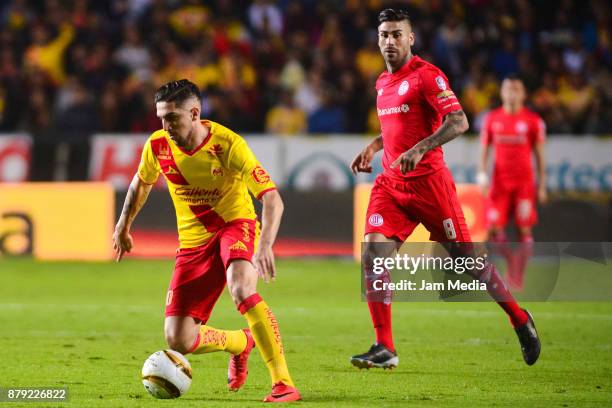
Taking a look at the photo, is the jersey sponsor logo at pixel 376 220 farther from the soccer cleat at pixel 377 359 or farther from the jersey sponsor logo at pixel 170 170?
the jersey sponsor logo at pixel 170 170

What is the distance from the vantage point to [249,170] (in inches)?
272

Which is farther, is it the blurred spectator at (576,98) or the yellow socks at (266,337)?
the blurred spectator at (576,98)

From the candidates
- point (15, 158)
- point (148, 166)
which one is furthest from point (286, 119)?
point (148, 166)

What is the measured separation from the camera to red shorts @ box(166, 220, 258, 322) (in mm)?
7215

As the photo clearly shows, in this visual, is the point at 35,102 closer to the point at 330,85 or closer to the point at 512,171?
the point at 330,85

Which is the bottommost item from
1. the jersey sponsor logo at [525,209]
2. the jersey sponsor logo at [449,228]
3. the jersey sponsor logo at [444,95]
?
the jersey sponsor logo at [525,209]

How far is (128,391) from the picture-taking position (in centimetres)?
716

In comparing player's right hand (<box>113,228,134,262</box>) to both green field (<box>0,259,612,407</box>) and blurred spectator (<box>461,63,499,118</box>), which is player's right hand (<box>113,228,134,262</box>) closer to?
green field (<box>0,259,612,407</box>)

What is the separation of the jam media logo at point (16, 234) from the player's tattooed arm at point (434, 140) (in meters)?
9.33

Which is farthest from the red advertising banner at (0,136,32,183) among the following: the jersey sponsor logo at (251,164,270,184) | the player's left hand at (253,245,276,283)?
the player's left hand at (253,245,276,283)

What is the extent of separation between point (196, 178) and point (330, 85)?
1145 centimetres

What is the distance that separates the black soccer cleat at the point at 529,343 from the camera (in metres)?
8.27

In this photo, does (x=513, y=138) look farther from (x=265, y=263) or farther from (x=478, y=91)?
(x=265, y=263)

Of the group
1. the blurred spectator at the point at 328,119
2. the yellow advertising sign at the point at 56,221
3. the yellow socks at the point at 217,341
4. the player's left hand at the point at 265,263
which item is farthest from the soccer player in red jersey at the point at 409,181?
the blurred spectator at the point at 328,119
